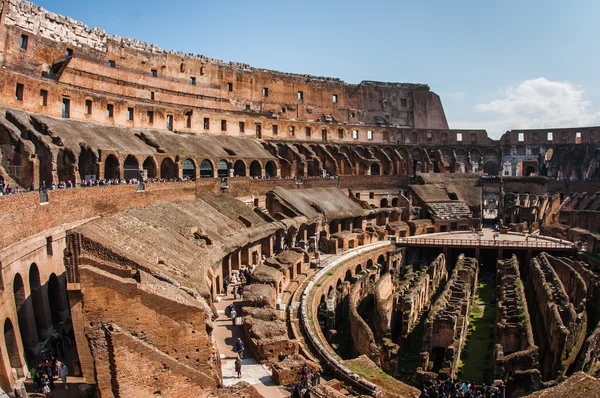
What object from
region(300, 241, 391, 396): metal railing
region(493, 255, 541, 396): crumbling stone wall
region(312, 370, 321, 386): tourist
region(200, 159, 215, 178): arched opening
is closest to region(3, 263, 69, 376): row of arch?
region(312, 370, 321, 386): tourist

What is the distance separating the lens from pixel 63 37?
38.4m

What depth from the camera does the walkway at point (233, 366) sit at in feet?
48.0

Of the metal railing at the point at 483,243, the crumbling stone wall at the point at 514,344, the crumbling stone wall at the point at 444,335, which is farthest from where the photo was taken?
the metal railing at the point at 483,243

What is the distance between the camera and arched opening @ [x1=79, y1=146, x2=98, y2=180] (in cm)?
2905

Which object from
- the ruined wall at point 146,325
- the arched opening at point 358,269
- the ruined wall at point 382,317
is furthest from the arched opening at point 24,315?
the arched opening at point 358,269

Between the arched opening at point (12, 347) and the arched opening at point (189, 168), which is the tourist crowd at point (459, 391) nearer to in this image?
the arched opening at point (12, 347)

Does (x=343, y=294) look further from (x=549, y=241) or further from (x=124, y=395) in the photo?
(x=549, y=241)

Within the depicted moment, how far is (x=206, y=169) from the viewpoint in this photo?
39125 millimetres

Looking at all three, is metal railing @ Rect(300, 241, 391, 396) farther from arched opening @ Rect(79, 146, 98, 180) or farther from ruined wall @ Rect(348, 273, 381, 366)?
arched opening @ Rect(79, 146, 98, 180)

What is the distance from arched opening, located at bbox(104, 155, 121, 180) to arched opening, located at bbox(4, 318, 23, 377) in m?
16.6

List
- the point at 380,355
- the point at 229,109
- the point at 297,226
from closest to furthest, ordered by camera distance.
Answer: the point at 380,355, the point at 297,226, the point at 229,109

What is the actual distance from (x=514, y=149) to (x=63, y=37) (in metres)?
48.9

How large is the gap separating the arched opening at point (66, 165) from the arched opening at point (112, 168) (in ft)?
11.2

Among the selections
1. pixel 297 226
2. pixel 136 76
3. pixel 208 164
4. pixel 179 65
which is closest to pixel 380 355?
pixel 297 226
